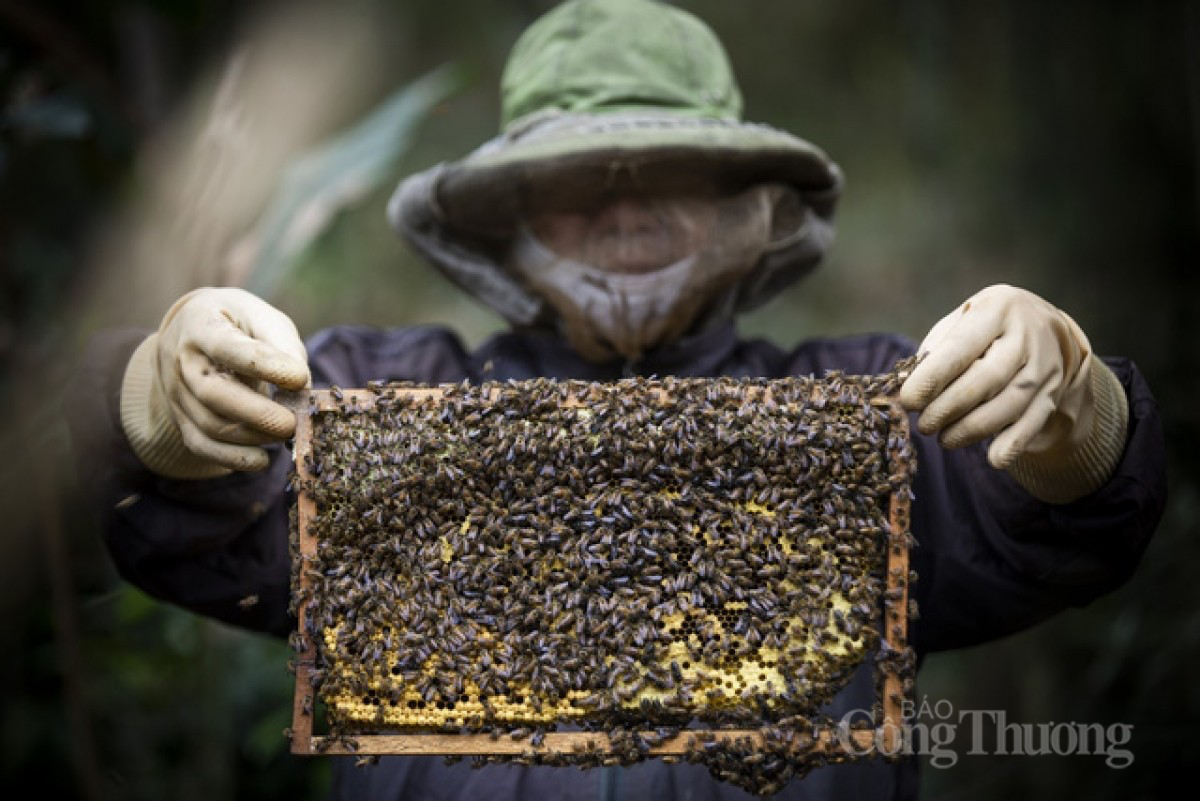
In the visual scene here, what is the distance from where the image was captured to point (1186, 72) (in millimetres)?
6602

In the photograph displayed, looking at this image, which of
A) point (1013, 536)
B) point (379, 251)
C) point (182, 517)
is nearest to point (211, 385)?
point (182, 517)

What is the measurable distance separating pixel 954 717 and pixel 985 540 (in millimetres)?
5862

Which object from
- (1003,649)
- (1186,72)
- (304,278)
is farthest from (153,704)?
(1186,72)

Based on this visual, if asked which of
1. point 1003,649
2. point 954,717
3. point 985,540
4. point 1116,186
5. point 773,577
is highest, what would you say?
point 773,577

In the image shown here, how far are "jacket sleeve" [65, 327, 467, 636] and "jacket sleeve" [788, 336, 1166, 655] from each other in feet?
5.87

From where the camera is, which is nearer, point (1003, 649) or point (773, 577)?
point (773, 577)

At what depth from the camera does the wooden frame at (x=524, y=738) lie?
2709mm

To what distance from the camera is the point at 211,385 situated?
9.14 ft

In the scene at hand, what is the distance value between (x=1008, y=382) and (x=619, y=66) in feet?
5.66

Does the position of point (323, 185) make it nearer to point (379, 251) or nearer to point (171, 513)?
point (171, 513)

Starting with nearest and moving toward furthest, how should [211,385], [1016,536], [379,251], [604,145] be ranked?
[211,385]
[1016,536]
[604,145]
[379,251]

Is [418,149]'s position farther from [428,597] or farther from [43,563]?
[428,597]

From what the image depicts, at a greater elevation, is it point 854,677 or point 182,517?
point 182,517

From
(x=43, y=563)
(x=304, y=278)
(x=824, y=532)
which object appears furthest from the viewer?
(x=304, y=278)
